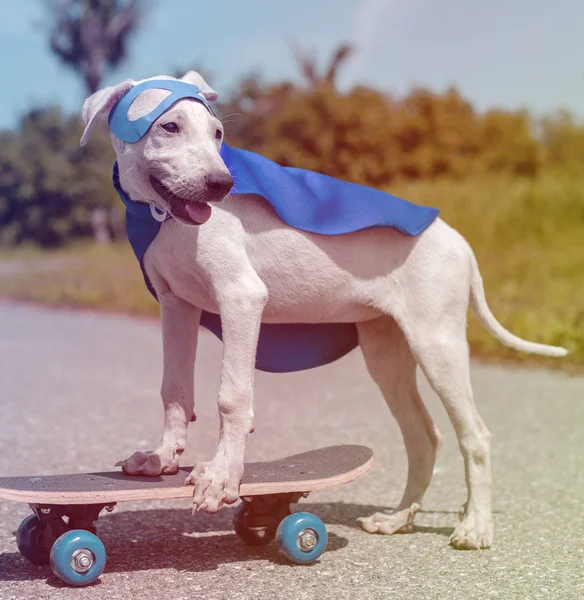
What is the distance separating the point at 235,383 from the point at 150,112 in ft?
3.37

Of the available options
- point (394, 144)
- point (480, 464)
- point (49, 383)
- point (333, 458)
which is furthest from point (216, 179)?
point (394, 144)

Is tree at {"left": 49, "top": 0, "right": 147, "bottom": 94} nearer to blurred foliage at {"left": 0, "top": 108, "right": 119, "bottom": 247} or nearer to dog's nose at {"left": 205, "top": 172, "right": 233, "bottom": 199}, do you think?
blurred foliage at {"left": 0, "top": 108, "right": 119, "bottom": 247}

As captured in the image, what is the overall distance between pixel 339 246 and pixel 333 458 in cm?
91

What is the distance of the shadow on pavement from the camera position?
338 cm

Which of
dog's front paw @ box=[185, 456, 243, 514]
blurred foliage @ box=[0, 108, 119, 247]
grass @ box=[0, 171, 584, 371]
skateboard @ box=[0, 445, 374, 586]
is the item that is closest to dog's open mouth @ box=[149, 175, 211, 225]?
dog's front paw @ box=[185, 456, 243, 514]

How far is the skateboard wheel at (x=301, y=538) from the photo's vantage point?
331 cm

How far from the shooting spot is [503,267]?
48.2 feet

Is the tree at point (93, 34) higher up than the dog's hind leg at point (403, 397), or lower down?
higher up

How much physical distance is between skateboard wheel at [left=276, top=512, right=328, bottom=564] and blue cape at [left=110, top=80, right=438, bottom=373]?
0.80 metres

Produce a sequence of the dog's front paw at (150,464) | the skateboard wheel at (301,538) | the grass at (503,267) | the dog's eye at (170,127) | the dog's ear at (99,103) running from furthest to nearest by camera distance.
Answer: the grass at (503,267) < the dog's front paw at (150,464) < the skateboard wheel at (301,538) < the dog's ear at (99,103) < the dog's eye at (170,127)

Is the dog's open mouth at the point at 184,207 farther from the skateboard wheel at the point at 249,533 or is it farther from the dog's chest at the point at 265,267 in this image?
the skateboard wheel at the point at 249,533

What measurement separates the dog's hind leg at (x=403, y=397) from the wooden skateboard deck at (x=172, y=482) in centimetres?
31

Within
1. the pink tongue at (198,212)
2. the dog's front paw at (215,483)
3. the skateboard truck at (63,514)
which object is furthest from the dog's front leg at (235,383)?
the skateboard truck at (63,514)

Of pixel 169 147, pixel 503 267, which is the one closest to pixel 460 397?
pixel 169 147
